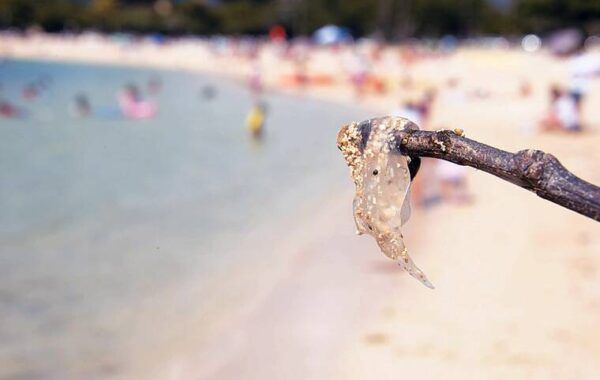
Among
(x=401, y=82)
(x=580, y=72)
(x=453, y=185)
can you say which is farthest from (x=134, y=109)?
(x=453, y=185)

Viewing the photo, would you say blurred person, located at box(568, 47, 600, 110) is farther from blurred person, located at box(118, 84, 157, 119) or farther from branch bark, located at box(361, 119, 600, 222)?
branch bark, located at box(361, 119, 600, 222)

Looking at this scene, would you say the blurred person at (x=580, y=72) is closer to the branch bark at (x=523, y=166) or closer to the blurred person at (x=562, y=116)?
the blurred person at (x=562, y=116)

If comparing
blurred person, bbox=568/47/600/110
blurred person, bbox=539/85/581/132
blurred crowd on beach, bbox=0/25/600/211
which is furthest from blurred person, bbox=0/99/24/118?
blurred person, bbox=568/47/600/110

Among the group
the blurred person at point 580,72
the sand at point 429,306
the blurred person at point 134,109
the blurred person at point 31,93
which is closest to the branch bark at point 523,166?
the sand at point 429,306

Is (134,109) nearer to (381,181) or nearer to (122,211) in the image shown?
(122,211)

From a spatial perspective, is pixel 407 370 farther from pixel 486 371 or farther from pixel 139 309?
pixel 139 309

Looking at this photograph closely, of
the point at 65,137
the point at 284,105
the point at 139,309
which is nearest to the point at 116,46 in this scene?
the point at 284,105

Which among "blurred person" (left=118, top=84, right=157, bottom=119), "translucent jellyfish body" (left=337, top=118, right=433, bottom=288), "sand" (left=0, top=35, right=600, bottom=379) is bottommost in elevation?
"blurred person" (left=118, top=84, right=157, bottom=119)
